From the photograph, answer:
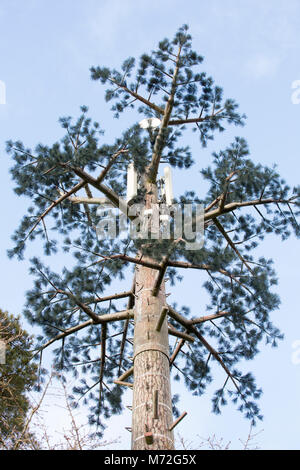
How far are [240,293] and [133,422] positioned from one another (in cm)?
197

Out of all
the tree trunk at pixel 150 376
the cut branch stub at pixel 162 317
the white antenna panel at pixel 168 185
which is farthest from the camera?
the white antenna panel at pixel 168 185

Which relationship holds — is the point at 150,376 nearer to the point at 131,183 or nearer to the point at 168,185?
the point at 131,183

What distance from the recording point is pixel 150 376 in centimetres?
459

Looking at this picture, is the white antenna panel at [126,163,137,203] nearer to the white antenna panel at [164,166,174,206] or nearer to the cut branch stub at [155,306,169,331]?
the white antenna panel at [164,166,174,206]

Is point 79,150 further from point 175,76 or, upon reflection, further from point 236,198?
point 175,76

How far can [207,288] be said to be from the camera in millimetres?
5688

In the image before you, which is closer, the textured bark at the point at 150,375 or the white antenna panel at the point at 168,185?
the textured bark at the point at 150,375

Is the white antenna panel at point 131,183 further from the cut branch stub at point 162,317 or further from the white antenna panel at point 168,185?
the cut branch stub at point 162,317

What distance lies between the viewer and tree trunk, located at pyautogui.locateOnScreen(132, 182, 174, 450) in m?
4.12

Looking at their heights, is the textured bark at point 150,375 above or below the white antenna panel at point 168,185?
below

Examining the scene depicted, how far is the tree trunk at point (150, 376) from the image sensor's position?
13.5ft

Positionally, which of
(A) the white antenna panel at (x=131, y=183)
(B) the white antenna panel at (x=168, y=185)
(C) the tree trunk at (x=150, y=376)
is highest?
(B) the white antenna panel at (x=168, y=185)

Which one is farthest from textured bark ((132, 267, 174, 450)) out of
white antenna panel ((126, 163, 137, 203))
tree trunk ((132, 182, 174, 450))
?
white antenna panel ((126, 163, 137, 203))

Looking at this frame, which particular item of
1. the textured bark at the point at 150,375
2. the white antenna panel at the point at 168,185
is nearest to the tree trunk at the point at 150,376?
the textured bark at the point at 150,375
